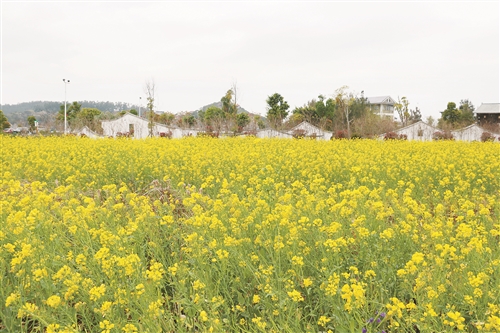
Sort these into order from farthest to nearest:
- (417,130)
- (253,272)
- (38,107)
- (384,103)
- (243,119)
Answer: (38,107), (384,103), (243,119), (417,130), (253,272)

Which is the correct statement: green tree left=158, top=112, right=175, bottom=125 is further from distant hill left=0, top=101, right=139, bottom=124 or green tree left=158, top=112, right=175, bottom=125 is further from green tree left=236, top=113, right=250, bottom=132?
distant hill left=0, top=101, right=139, bottom=124

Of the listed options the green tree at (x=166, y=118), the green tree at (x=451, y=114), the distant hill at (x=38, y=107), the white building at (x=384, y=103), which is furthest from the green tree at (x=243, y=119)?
the distant hill at (x=38, y=107)

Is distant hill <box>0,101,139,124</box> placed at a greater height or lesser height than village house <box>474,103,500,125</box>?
greater

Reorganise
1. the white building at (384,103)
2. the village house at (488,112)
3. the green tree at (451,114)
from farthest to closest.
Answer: the white building at (384,103) < the village house at (488,112) < the green tree at (451,114)

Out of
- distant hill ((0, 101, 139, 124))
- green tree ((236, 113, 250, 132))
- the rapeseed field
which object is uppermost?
distant hill ((0, 101, 139, 124))

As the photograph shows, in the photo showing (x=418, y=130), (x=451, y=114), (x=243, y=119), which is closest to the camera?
(x=418, y=130)

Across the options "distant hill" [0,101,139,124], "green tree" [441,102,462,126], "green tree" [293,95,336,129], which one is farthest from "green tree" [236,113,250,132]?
"distant hill" [0,101,139,124]

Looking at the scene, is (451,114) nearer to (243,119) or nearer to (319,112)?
(319,112)

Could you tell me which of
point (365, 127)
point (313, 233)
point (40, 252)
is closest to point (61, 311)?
point (40, 252)

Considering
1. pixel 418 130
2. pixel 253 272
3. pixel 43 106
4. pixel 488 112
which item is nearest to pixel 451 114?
pixel 488 112

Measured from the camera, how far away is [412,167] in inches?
305

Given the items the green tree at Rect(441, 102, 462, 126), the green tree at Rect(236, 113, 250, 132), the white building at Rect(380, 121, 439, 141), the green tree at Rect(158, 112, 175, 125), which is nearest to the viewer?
the white building at Rect(380, 121, 439, 141)

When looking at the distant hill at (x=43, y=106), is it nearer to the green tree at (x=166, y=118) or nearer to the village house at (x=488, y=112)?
the green tree at (x=166, y=118)

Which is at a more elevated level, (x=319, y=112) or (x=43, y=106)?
(x=43, y=106)
